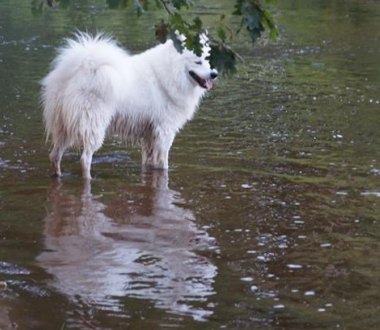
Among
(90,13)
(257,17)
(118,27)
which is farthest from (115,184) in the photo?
(90,13)

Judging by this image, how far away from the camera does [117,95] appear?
10203mm

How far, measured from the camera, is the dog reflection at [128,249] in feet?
21.5

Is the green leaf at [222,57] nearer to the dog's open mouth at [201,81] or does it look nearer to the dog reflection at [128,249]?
the dog reflection at [128,249]

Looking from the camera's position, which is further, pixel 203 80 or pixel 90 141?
pixel 203 80

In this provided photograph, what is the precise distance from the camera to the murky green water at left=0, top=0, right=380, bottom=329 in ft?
20.6

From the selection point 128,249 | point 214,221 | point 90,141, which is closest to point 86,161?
point 90,141

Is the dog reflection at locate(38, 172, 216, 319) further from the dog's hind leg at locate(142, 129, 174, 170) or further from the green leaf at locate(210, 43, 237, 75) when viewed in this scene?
the green leaf at locate(210, 43, 237, 75)

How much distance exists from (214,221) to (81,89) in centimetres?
233

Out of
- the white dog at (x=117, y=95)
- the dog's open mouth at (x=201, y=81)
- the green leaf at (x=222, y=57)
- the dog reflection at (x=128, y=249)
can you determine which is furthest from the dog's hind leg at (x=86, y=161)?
the green leaf at (x=222, y=57)

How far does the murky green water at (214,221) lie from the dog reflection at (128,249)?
2 centimetres

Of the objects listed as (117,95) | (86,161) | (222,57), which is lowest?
(86,161)

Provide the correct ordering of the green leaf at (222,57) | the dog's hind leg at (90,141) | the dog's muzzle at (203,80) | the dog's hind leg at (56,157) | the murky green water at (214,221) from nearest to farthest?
1. the green leaf at (222,57)
2. the murky green water at (214,221)
3. the dog's hind leg at (90,141)
4. the dog's hind leg at (56,157)
5. the dog's muzzle at (203,80)

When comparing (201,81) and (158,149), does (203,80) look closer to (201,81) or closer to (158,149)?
(201,81)

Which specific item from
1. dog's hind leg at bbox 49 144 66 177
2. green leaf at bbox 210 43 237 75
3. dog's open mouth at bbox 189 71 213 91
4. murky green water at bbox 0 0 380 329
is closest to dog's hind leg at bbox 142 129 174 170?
murky green water at bbox 0 0 380 329
